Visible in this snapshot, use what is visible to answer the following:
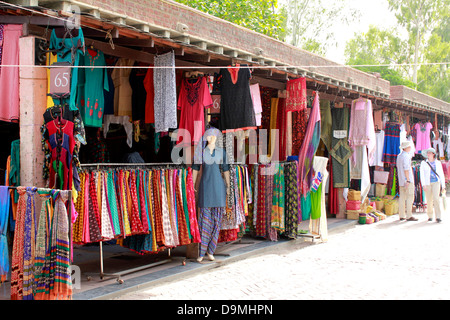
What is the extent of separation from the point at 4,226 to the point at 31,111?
1.29 metres

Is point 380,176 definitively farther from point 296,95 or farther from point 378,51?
point 378,51

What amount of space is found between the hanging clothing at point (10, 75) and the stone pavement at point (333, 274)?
2642 millimetres

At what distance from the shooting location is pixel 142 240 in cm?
669

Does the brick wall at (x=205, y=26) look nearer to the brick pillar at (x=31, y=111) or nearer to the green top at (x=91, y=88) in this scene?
the green top at (x=91, y=88)

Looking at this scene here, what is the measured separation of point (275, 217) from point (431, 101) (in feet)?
40.4

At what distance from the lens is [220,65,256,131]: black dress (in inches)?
297

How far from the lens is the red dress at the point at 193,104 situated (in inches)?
288

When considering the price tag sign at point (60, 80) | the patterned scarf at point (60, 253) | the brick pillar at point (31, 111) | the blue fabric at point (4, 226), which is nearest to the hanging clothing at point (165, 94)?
the price tag sign at point (60, 80)

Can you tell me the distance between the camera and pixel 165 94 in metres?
6.58

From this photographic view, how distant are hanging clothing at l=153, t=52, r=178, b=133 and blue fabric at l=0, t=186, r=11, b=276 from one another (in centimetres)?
238

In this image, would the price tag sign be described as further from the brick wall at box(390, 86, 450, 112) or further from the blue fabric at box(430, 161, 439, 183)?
the brick wall at box(390, 86, 450, 112)

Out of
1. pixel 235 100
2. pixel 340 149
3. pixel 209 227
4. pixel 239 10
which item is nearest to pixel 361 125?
pixel 340 149

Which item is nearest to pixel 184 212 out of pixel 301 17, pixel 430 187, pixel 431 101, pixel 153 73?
pixel 153 73

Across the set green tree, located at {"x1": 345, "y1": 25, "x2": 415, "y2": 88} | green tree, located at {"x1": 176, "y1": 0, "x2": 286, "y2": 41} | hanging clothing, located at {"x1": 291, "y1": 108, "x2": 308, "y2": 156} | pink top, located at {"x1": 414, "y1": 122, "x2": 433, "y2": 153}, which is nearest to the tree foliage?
green tree, located at {"x1": 345, "y1": 25, "x2": 415, "y2": 88}
